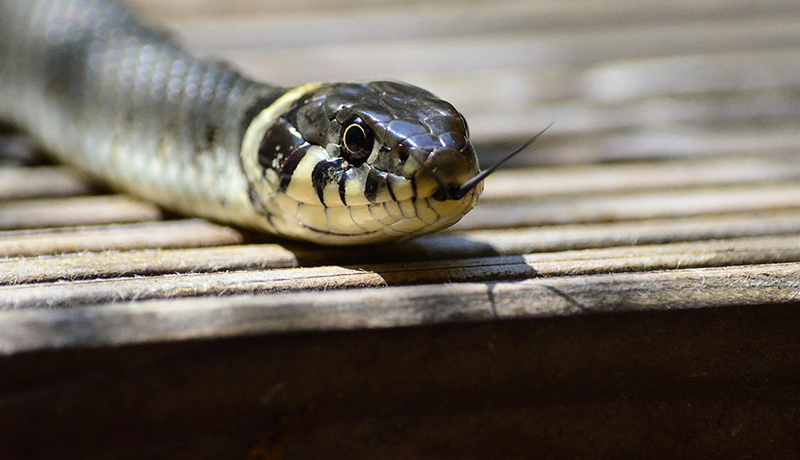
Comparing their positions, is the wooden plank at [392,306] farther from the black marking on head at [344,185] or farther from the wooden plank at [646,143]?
the wooden plank at [646,143]

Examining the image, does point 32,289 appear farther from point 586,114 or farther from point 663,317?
point 586,114

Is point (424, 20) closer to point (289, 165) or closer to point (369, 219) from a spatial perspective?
point (289, 165)

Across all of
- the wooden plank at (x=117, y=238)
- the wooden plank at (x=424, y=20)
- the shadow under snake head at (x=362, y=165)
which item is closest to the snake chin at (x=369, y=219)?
the shadow under snake head at (x=362, y=165)

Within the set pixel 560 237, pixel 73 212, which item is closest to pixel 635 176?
pixel 560 237

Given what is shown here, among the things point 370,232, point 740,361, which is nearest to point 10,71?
point 370,232

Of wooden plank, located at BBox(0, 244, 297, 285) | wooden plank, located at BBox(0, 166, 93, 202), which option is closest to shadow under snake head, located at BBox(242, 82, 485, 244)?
wooden plank, located at BBox(0, 244, 297, 285)

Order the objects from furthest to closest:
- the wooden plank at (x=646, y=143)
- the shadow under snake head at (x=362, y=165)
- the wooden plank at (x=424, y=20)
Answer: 1. the wooden plank at (x=424, y=20)
2. the wooden plank at (x=646, y=143)
3. the shadow under snake head at (x=362, y=165)
